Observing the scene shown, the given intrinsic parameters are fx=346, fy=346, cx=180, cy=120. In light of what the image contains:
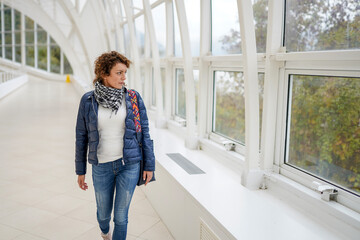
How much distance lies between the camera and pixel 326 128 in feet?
9.05

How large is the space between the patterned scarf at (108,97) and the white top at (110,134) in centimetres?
4

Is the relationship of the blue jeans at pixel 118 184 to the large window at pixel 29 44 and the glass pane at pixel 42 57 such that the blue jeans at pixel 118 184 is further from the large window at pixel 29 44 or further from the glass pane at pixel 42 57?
the glass pane at pixel 42 57

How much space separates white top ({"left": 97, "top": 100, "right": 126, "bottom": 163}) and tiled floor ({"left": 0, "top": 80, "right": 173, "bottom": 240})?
1.30m

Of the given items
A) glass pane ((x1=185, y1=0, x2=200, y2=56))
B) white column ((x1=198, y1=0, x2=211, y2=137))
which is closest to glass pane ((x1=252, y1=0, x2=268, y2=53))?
white column ((x1=198, y1=0, x2=211, y2=137))

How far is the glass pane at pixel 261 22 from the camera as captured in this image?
11.4 ft

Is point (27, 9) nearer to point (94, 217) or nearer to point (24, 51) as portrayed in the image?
point (24, 51)

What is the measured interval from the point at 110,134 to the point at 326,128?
170cm

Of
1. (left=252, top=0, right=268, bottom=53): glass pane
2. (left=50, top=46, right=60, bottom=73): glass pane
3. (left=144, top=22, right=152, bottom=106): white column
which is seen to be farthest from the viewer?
(left=50, top=46, right=60, bottom=73): glass pane

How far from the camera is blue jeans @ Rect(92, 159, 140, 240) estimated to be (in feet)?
8.82

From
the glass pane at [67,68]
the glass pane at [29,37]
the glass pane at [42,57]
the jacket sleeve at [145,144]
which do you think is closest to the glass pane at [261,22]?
the jacket sleeve at [145,144]

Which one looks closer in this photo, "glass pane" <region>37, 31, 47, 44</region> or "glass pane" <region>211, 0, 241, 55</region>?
"glass pane" <region>211, 0, 241, 55</region>

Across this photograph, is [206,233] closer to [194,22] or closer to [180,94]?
[194,22]

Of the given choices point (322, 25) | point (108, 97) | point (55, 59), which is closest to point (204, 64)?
point (322, 25)

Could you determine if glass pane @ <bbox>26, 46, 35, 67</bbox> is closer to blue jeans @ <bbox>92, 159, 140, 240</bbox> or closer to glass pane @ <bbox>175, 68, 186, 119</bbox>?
glass pane @ <bbox>175, 68, 186, 119</bbox>
